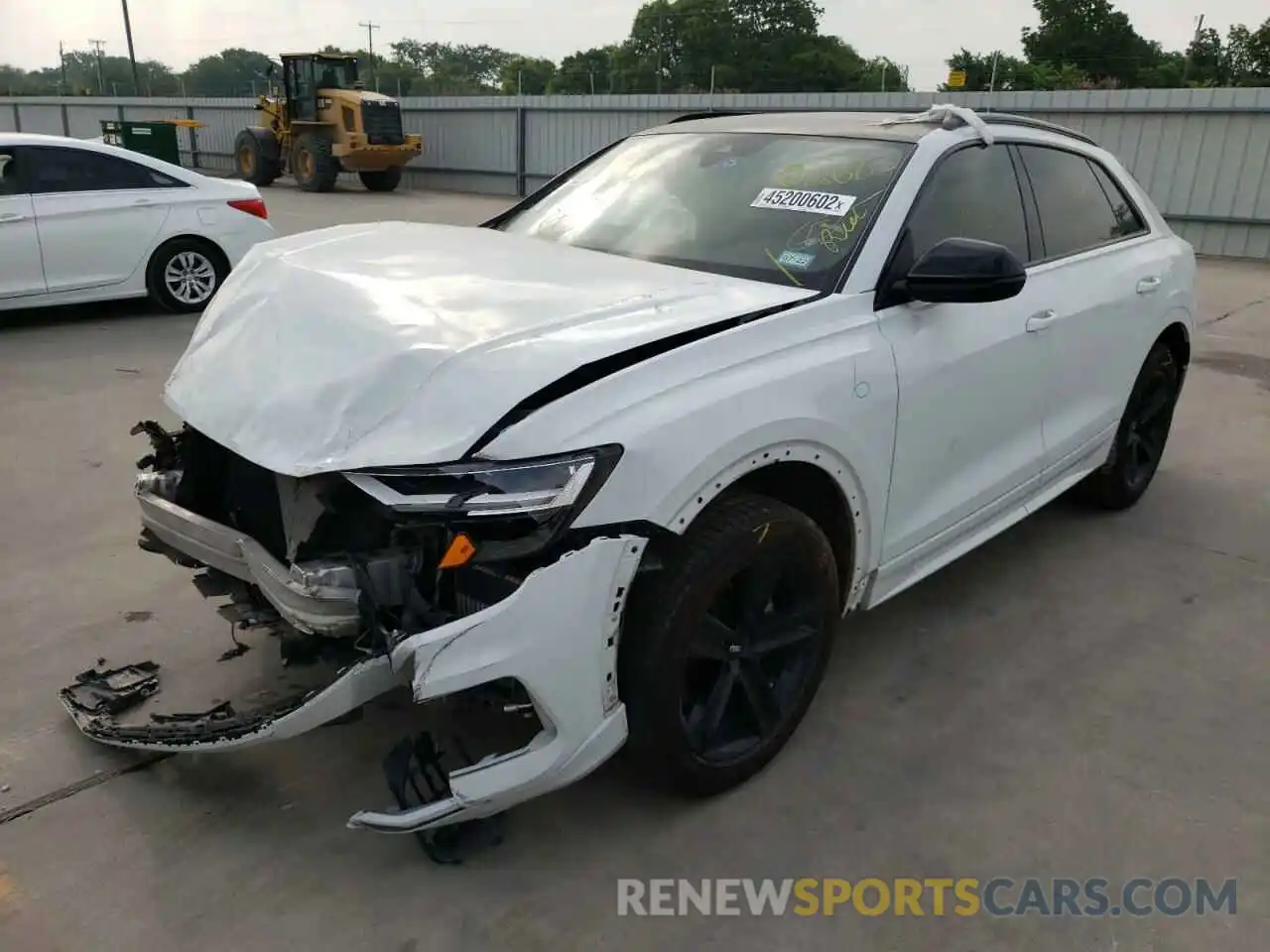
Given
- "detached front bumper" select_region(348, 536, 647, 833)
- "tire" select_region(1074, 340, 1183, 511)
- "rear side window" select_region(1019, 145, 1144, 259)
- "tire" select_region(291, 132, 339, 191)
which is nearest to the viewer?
"detached front bumper" select_region(348, 536, 647, 833)

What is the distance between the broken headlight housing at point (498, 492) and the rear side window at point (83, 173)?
7383 millimetres

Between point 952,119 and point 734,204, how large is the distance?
32.4 inches

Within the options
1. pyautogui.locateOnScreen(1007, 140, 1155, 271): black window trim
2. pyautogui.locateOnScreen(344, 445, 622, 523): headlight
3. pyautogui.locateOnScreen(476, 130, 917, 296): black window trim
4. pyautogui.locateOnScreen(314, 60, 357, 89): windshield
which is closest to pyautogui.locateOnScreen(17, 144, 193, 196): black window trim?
pyautogui.locateOnScreen(476, 130, 917, 296): black window trim

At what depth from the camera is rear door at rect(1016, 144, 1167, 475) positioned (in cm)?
365

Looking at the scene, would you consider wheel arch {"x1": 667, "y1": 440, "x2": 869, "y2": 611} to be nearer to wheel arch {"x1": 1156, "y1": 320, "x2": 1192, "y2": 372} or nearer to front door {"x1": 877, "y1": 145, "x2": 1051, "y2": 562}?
front door {"x1": 877, "y1": 145, "x2": 1051, "y2": 562}

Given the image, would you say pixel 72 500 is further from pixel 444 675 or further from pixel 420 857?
pixel 444 675

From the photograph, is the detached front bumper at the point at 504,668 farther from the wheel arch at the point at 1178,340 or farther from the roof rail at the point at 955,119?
the wheel arch at the point at 1178,340

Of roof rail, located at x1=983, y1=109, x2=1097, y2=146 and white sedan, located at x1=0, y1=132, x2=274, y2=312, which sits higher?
roof rail, located at x1=983, y1=109, x2=1097, y2=146

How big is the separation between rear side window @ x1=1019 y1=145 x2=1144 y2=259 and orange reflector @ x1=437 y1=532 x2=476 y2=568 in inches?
102

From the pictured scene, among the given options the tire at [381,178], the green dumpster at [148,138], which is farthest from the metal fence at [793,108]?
the green dumpster at [148,138]

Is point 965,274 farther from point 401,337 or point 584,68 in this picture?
point 584,68

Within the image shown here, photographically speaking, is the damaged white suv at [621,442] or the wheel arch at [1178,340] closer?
the damaged white suv at [621,442]

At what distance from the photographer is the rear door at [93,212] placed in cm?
790

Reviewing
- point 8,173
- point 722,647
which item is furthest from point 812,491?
point 8,173
